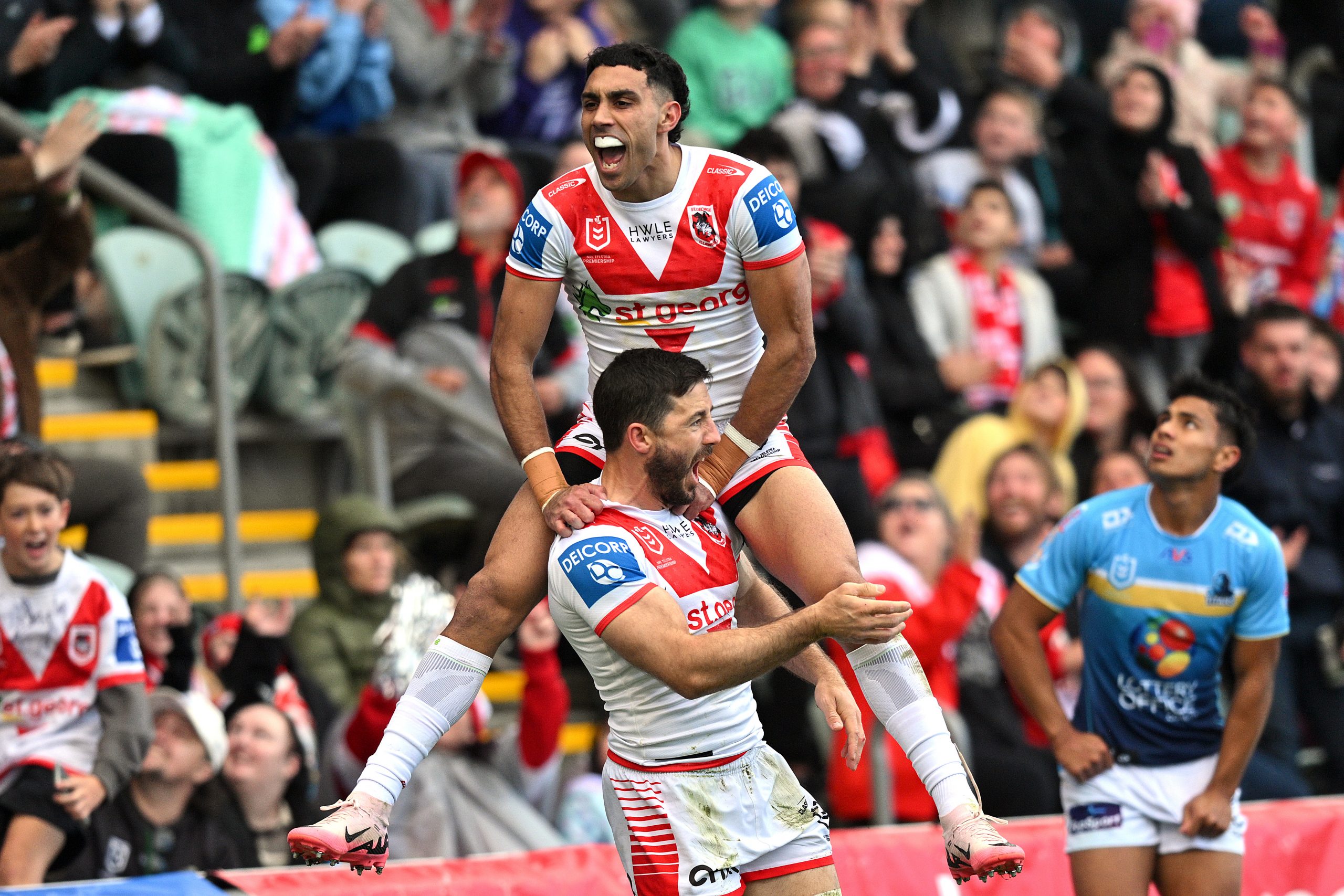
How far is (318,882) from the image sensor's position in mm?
6363

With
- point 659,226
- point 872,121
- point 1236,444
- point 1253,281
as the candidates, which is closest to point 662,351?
point 659,226

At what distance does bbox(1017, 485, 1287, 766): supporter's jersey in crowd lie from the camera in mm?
6031

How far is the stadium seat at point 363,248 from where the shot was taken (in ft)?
32.1

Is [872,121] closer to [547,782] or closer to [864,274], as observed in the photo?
[864,274]

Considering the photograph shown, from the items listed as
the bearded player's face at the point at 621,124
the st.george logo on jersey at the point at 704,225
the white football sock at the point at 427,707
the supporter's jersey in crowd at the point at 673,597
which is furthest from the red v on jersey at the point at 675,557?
the bearded player's face at the point at 621,124

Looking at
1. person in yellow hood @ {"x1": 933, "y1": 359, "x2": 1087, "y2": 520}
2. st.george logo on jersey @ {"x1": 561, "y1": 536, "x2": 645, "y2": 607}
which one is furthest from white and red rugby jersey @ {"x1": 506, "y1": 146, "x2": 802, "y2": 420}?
person in yellow hood @ {"x1": 933, "y1": 359, "x2": 1087, "y2": 520}

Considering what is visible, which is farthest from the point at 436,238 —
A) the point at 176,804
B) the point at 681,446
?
the point at 681,446

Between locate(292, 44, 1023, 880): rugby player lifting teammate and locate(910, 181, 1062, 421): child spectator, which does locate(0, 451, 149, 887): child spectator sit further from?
locate(910, 181, 1062, 421): child spectator

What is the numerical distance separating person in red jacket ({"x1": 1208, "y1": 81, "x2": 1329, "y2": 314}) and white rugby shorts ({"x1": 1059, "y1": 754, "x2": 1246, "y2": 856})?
6511mm

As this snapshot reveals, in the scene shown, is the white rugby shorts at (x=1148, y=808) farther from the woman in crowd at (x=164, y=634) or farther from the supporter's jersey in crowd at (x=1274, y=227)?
the supporter's jersey in crowd at (x=1274, y=227)

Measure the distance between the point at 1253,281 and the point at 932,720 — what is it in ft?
25.3

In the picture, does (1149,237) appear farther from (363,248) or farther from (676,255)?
(676,255)

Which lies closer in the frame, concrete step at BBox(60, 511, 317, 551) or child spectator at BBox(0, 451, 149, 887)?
child spectator at BBox(0, 451, 149, 887)

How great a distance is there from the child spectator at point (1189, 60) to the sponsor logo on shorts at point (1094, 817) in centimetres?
689
